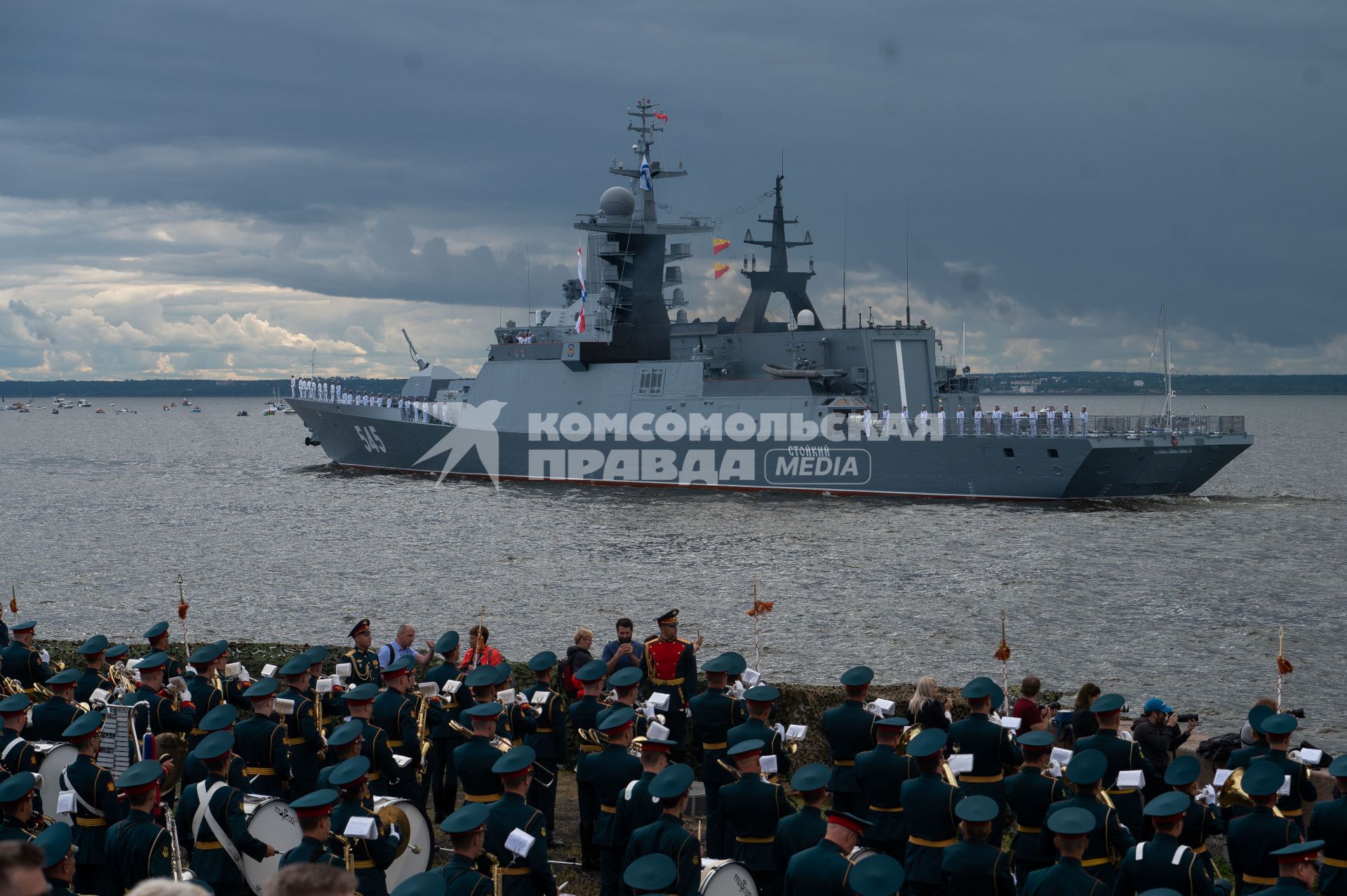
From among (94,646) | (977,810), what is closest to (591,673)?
(977,810)

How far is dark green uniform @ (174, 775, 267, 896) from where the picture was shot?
5777mm

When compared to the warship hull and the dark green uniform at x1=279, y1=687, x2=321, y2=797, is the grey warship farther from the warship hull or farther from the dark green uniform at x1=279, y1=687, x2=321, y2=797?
the dark green uniform at x1=279, y1=687, x2=321, y2=797

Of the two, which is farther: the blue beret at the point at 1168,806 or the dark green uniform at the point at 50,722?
the dark green uniform at the point at 50,722

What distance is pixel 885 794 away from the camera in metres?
6.40

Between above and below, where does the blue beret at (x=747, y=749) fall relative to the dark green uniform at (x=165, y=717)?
above

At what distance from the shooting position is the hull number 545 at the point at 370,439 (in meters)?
45.6

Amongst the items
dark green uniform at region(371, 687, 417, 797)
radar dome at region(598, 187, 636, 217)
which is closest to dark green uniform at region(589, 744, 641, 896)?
dark green uniform at region(371, 687, 417, 797)

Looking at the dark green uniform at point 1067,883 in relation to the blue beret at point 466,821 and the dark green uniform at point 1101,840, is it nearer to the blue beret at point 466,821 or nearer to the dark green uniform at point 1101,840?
the dark green uniform at point 1101,840

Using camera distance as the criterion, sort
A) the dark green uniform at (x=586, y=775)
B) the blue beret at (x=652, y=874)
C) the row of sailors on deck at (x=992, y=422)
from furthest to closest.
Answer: the row of sailors on deck at (x=992, y=422)
the dark green uniform at (x=586, y=775)
the blue beret at (x=652, y=874)

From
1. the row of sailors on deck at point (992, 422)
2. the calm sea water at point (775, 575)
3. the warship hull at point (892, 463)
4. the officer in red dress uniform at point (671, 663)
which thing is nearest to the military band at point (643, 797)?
the officer in red dress uniform at point (671, 663)

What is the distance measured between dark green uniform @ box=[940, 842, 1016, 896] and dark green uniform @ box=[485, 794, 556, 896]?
72.3 inches

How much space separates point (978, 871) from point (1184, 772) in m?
1.41

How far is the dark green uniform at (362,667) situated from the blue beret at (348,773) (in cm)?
349

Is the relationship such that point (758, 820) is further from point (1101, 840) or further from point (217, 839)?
point (217, 839)
